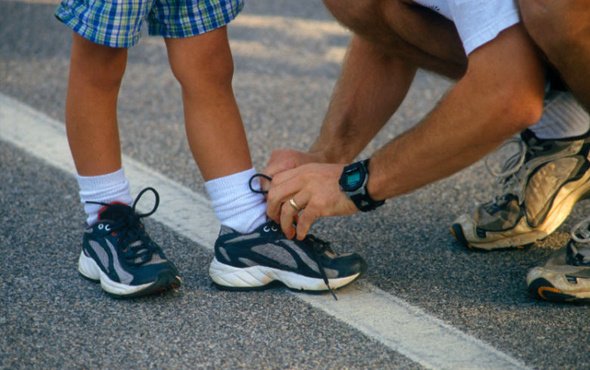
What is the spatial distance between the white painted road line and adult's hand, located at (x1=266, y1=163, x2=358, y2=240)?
18cm

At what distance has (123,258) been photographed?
1.58 m

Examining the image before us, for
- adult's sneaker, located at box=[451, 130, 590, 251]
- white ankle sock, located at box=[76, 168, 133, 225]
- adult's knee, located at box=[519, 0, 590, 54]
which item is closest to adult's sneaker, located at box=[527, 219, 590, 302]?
adult's sneaker, located at box=[451, 130, 590, 251]

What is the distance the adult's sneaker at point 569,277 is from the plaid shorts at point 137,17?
35.7 inches

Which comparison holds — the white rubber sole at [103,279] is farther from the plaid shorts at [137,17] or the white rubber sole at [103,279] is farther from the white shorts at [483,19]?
the white shorts at [483,19]

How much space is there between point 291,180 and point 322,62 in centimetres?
190

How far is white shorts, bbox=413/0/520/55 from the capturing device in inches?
53.1

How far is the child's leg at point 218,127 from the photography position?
1592 millimetres

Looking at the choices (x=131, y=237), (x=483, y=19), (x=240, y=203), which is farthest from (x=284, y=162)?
(x=483, y=19)

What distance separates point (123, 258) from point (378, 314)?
577 mm

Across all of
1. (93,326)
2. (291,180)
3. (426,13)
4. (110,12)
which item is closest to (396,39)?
(426,13)

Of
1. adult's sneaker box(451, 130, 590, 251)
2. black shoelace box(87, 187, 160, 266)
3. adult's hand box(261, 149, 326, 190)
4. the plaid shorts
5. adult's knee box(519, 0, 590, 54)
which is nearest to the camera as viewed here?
adult's knee box(519, 0, 590, 54)

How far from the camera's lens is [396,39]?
1879 mm

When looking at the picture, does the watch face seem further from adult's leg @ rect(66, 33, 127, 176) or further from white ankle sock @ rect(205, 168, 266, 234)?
adult's leg @ rect(66, 33, 127, 176)

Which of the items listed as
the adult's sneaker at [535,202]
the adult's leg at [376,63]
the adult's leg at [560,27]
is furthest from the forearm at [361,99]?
the adult's leg at [560,27]
